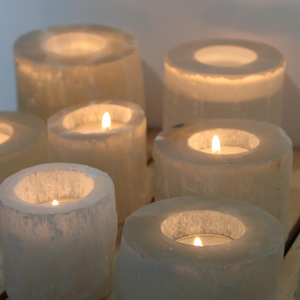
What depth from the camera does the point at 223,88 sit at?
0.87 meters

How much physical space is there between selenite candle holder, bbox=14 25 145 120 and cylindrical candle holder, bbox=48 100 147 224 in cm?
9

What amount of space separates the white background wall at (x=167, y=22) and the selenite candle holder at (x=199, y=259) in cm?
53

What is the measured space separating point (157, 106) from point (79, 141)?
45cm

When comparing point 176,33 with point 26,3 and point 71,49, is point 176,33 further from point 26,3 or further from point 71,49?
point 26,3

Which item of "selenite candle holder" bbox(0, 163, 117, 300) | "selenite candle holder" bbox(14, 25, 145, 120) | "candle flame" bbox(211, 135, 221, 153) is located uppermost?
"selenite candle holder" bbox(14, 25, 145, 120)

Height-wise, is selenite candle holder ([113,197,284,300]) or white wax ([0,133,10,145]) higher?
selenite candle holder ([113,197,284,300])

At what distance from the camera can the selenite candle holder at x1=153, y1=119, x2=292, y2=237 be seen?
2.19 feet

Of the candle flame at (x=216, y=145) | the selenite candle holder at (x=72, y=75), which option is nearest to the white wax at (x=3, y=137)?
the selenite candle holder at (x=72, y=75)

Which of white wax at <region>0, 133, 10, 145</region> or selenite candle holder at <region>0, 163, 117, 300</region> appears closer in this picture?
selenite candle holder at <region>0, 163, 117, 300</region>

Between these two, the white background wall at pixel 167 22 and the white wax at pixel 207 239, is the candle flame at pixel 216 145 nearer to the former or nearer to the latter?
the white wax at pixel 207 239

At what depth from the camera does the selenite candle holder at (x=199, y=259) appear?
1.61 ft

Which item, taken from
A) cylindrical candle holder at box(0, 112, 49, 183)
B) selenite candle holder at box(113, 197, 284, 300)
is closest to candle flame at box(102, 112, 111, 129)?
cylindrical candle holder at box(0, 112, 49, 183)

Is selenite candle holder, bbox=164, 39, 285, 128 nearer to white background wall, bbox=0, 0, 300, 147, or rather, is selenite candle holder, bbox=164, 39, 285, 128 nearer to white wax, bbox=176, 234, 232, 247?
white background wall, bbox=0, 0, 300, 147

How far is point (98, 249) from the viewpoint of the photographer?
0.62m
